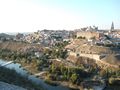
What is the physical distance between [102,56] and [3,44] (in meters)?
19.3

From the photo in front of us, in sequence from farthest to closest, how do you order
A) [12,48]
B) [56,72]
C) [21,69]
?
[12,48] → [21,69] → [56,72]

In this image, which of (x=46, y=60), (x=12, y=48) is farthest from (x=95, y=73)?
(x=12, y=48)

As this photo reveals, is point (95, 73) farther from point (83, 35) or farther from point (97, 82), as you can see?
point (83, 35)

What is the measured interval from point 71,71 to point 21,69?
223 inches

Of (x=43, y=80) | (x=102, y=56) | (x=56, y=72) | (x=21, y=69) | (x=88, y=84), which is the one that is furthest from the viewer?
(x=102, y=56)

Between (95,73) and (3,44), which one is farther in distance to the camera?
(3,44)

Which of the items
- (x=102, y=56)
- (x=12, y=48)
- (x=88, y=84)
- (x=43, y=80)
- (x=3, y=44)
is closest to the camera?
(x=88, y=84)

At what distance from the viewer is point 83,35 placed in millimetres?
39938

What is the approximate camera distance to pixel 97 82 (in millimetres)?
17625

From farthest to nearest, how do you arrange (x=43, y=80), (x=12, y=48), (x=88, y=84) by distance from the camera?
(x=12, y=48), (x=43, y=80), (x=88, y=84)

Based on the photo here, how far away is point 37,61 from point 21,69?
2148mm

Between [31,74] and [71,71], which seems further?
[31,74]

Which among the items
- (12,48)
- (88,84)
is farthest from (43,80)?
(12,48)

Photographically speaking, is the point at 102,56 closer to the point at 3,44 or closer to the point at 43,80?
the point at 43,80
